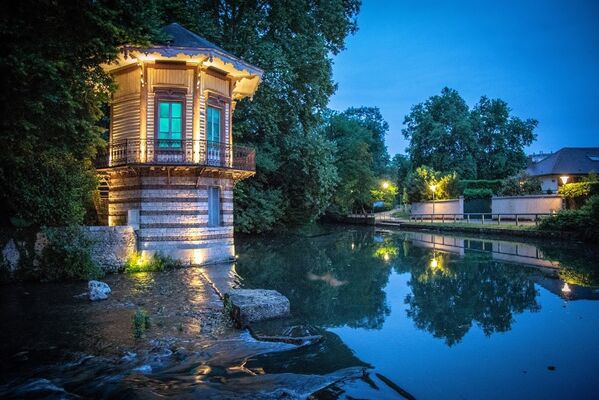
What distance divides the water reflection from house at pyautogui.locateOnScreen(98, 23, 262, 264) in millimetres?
3126

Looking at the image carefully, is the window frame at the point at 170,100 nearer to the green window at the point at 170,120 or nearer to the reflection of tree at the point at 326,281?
the green window at the point at 170,120

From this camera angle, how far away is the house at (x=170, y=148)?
51.3 feet

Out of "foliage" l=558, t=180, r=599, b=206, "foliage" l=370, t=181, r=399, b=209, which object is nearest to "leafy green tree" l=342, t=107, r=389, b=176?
"foliage" l=370, t=181, r=399, b=209

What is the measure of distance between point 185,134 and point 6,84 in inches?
354

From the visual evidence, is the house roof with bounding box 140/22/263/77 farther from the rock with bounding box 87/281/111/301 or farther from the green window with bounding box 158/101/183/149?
the rock with bounding box 87/281/111/301

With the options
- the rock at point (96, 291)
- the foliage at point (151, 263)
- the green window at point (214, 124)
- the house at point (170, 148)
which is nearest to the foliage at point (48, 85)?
the foliage at point (151, 263)

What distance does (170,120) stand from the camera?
1628 centimetres

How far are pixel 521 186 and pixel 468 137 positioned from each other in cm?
1662

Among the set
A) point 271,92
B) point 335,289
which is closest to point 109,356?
point 335,289

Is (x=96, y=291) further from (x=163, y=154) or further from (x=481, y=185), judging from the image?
(x=481, y=185)

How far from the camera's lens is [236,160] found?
694 inches

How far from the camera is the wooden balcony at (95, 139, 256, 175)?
15.5 m

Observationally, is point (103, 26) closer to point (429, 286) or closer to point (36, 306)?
point (36, 306)

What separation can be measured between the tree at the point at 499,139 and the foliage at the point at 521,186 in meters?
16.7
